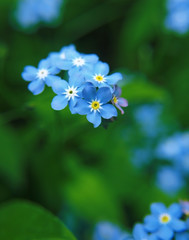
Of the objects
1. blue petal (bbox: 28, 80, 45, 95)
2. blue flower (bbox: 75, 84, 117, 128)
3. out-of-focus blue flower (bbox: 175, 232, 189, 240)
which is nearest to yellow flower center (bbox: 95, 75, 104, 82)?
blue flower (bbox: 75, 84, 117, 128)

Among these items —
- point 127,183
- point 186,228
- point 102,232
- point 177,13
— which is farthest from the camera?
point 177,13

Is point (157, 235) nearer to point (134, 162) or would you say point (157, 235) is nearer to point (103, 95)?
point (103, 95)

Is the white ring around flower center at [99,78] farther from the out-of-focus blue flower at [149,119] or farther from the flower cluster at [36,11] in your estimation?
the flower cluster at [36,11]

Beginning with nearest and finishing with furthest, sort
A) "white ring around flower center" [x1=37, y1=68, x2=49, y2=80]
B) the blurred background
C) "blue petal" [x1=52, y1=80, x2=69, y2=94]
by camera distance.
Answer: "blue petal" [x1=52, y1=80, x2=69, y2=94] → "white ring around flower center" [x1=37, y1=68, x2=49, y2=80] → the blurred background

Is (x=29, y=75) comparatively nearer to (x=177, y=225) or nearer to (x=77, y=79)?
(x=77, y=79)

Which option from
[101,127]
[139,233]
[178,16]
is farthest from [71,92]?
[178,16]

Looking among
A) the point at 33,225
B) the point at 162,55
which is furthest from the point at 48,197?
the point at 162,55

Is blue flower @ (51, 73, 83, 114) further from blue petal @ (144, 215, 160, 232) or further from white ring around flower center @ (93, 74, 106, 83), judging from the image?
blue petal @ (144, 215, 160, 232)

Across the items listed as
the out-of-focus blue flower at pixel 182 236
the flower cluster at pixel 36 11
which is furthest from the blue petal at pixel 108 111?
the flower cluster at pixel 36 11
